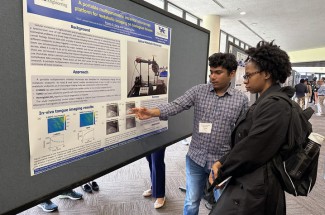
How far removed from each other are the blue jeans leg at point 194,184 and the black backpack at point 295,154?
0.55 m

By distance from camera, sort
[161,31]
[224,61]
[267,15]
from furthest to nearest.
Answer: [267,15] → [224,61] → [161,31]

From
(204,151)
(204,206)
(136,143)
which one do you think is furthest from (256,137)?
(204,206)

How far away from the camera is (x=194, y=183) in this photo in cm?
158

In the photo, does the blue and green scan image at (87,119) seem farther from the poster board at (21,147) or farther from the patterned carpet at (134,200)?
the patterned carpet at (134,200)

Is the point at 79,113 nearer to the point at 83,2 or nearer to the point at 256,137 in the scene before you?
the point at 83,2

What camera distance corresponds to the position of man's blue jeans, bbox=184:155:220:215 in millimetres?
1567

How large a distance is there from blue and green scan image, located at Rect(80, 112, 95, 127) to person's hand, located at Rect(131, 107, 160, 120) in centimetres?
26

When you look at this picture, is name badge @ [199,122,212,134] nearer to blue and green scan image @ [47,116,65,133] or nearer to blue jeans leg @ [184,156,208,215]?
blue jeans leg @ [184,156,208,215]

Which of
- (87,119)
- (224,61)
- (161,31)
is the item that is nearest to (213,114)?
(224,61)

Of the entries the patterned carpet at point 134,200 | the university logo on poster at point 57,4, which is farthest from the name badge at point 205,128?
the patterned carpet at point 134,200

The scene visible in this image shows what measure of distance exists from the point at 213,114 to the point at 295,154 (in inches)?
20.4

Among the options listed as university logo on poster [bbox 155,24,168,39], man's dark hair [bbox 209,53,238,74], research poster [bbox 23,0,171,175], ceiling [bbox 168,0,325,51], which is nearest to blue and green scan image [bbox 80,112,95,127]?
research poster [bbox 23,0,171,175]

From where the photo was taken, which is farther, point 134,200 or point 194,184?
point 134,200

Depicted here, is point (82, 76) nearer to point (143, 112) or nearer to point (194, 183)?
point (143, 112)
